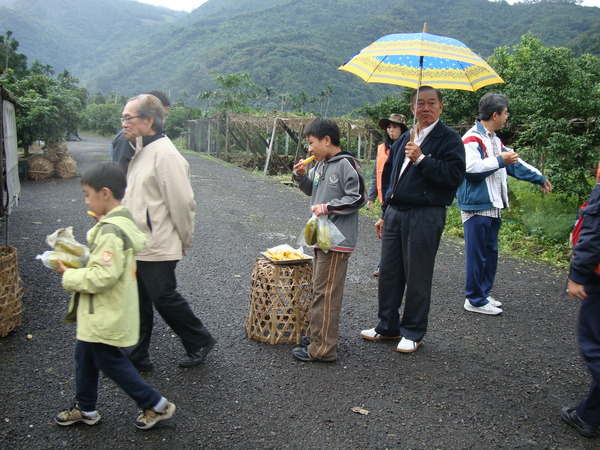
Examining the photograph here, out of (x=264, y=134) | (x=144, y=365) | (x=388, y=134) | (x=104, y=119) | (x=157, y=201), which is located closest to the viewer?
(x=157, y=201)

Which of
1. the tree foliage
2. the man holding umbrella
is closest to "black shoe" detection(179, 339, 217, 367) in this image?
the man holding umbrella

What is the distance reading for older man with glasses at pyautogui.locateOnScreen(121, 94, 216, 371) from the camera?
10.4ft

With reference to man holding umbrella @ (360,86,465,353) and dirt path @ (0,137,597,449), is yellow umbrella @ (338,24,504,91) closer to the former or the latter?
man holding umbrella @ (360,86,465,353)

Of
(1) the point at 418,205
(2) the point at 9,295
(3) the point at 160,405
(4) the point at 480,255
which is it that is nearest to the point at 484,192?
(4) the point at 480,255

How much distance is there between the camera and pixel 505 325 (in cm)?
473

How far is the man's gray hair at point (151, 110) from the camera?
10.6 ft

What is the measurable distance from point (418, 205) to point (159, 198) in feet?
6.36

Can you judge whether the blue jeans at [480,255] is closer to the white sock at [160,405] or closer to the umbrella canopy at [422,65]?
the umbrella canopy at [422,65]

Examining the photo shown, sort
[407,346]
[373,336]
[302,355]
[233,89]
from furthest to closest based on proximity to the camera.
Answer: [233,89]
[373,336]
[407,346]
[302,355]

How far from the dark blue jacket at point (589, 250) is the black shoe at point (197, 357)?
2.43 meters

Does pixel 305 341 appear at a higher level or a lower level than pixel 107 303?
lower

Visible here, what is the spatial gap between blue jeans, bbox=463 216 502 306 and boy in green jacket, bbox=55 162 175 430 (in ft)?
11.1

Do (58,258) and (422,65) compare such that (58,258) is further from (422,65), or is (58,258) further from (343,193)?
(422,65)

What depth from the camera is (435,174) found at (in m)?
3.60
